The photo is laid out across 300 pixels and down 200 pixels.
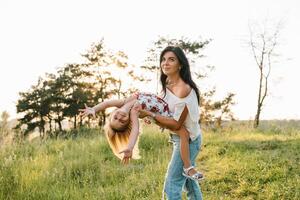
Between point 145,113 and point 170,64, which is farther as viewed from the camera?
point 170,64

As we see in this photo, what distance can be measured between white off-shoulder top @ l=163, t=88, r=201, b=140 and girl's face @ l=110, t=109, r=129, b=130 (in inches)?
18.1

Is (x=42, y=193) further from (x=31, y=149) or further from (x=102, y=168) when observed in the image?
(x=31, y=149)

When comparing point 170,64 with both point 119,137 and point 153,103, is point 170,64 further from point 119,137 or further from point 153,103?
point 119,137

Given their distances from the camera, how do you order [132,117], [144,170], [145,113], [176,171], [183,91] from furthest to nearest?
[144,170]
[176,171]
[183,91]
[145,113]
[132,117]

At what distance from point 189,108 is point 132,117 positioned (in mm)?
550

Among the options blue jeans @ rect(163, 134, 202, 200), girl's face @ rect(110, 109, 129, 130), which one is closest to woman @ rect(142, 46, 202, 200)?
blue jeans @ rect(163, 134, 202, 200)

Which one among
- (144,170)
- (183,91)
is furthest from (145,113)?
(144,170)

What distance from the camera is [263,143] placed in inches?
381

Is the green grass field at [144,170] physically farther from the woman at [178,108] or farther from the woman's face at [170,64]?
the woman's face at [170,64]

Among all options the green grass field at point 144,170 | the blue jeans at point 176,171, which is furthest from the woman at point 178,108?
the green grass field at point 144,170

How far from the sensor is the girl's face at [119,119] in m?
4.09

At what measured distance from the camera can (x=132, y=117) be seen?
4023 millimetres

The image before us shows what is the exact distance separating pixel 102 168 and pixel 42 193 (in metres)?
1.98

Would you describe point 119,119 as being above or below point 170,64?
below
